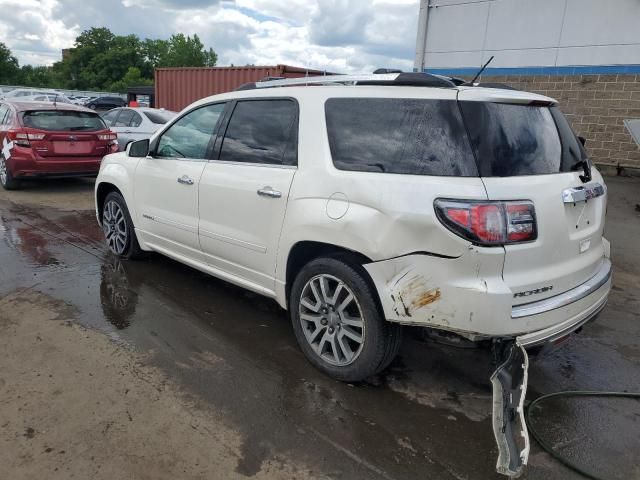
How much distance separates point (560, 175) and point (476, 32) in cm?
953

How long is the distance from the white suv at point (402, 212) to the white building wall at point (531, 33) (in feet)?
25.7

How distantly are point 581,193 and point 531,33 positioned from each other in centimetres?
891

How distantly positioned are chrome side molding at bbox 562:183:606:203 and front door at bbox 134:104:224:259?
2.59 m

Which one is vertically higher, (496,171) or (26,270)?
(496,171)

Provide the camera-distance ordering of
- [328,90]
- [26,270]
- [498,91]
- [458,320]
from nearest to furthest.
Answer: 1. [458,320]
2. [498,91]
3. [328,90]
4. [26,270]

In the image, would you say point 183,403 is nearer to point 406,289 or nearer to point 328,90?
point 406,289

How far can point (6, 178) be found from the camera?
30.1 feet

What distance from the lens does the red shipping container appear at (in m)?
13.6

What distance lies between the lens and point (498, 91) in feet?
9.51

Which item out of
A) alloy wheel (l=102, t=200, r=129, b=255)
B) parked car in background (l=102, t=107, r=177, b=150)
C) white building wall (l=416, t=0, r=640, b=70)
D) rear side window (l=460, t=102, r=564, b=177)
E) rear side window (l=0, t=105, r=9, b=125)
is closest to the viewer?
rear side window (l=460, t=102, r=564, b=177)

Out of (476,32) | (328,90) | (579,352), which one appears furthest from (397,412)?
(476,32)

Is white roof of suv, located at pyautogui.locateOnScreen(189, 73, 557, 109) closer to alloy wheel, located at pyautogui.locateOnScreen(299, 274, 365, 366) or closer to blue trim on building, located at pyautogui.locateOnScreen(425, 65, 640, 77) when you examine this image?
alloy wheel, located at pyautogui.locateOnScreen(299, 274, 365, 366)

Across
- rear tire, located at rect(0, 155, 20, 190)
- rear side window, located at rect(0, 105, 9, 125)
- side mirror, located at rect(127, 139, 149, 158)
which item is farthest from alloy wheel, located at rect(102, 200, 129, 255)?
rear side window, located at rect(0, 105, 9, 125)

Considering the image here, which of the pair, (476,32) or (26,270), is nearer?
(26,270)
